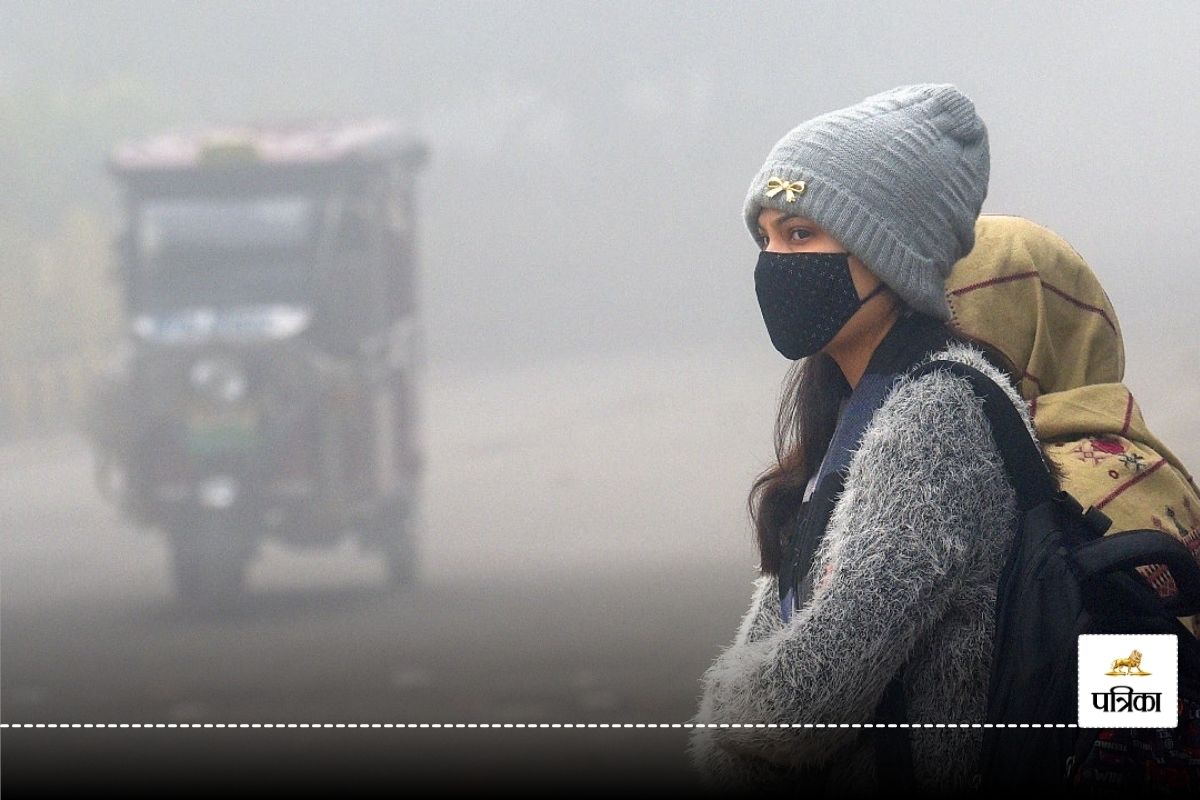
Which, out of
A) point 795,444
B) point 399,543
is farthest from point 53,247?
point 795,444

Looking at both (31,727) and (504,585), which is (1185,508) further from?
(504,585)

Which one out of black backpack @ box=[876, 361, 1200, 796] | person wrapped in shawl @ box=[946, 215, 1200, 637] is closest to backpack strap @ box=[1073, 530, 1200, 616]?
black backpack @ box=[876, 361, 1200, 796]

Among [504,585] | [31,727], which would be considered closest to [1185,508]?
[31,727]

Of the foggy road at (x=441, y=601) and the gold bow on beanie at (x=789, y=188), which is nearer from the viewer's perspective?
the gold bow on beanie at (x=789, y=188)

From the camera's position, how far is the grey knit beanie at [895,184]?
1.01 meters

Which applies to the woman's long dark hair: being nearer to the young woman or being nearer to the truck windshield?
the young woman

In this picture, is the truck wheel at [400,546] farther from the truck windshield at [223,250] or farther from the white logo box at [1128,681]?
the white logo box at [1128,681]

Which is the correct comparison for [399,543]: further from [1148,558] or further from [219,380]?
[1148,558]

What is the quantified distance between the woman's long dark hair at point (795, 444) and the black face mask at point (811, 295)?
7 cm

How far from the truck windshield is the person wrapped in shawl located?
4.53 metres

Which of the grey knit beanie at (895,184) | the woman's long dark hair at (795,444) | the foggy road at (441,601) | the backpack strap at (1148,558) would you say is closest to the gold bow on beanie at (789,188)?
the grey knit beanie at (895,184)

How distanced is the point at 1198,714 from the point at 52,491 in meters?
6.01

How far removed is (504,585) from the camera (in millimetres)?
6160

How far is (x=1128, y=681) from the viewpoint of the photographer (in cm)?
101
